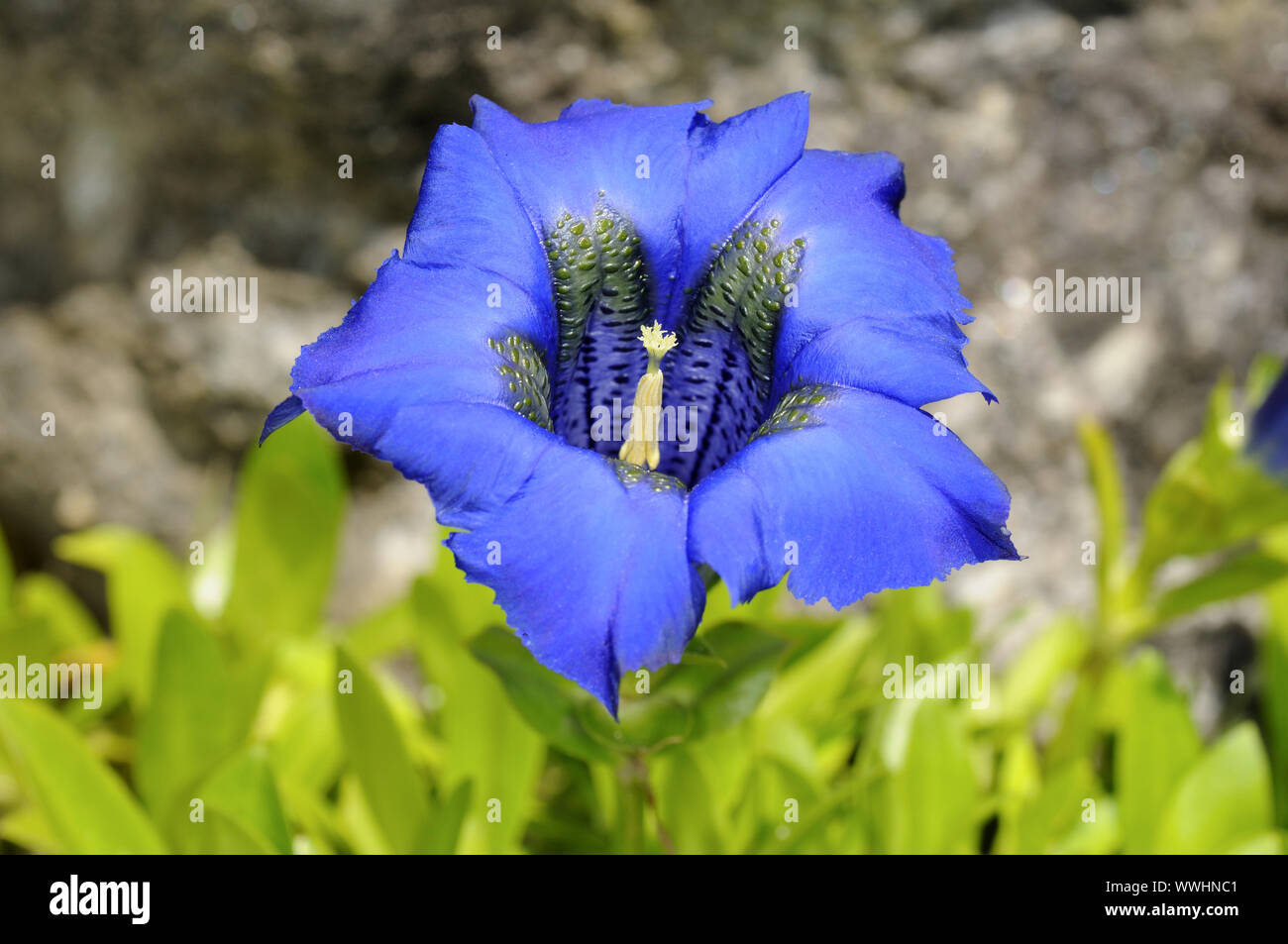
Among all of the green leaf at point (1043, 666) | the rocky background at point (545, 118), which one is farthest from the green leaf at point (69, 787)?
the green leaf at point (1043, 666)

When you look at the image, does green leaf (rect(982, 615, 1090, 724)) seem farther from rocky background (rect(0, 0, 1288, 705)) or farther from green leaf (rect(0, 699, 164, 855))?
green leaf (rect(0, 699, 164, 855))

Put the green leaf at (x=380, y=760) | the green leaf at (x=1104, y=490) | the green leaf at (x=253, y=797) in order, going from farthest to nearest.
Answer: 1. the green leaf at (x=1104, y=490)
2. the green leaf at (x=380, y=760)
3. the green leaf at (x=253, y=797)

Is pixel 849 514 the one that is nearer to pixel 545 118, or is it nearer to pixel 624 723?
pixel 624 723

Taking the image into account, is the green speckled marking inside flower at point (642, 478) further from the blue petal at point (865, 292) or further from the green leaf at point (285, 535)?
the green leaf at point (285, 535)

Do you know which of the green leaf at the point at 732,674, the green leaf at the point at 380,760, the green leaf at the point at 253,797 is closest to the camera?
the green leaf at the point at 732,674

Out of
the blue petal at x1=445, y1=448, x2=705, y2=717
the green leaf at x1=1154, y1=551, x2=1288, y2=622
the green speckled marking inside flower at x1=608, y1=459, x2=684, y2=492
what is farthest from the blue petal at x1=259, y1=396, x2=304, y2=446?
the green leaf at x1=1154, y1=551, x2=1288, y2=622
